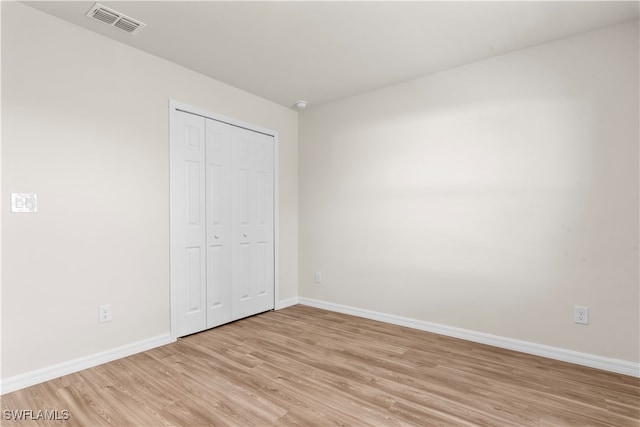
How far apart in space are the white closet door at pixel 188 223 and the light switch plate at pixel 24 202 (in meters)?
0.96

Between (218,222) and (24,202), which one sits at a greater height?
(24,202)

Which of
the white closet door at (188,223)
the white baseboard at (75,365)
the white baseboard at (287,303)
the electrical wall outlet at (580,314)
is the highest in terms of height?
the white closet door at (188,223)

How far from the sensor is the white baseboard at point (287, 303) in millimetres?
4100

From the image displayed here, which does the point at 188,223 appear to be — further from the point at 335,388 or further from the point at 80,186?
the point at 335,388

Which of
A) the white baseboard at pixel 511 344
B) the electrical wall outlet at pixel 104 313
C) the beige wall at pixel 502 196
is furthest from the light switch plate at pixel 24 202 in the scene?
the white baseboard at pixel 511 344

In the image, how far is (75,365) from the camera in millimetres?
2393

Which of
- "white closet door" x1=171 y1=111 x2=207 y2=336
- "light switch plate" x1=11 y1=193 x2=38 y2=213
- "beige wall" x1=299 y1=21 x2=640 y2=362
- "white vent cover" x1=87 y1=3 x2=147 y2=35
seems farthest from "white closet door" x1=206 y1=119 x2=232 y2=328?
"light switch plate" x1=11 y1=193 x2=38 y2=213

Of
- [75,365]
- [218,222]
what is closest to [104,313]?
[75,365]

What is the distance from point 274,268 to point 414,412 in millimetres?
2474

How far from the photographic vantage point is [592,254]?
2.49 meters

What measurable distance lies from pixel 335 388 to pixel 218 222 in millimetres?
1971

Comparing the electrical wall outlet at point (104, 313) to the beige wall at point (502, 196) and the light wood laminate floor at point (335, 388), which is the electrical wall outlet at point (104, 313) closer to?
the light wood laminate floor at point (335, 388)

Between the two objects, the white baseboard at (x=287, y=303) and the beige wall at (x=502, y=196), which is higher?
the beige wall at (x=502, y=196)

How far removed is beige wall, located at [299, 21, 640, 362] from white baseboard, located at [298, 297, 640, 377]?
0.05 m
